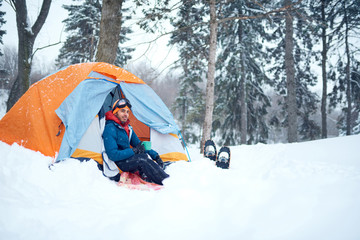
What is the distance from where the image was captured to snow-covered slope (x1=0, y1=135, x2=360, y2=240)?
1512 millimetres

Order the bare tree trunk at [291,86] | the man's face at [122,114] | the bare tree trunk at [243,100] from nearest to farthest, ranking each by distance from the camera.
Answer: the man's face at [122,114] < the bare tree trunk at [291,86] < the bare tree trunk at [243,100]

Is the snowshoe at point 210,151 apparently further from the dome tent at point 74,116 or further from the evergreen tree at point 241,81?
the evergreen tree at point 241,81

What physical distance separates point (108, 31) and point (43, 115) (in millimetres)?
3303

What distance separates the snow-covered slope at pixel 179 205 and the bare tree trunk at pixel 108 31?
3.43m

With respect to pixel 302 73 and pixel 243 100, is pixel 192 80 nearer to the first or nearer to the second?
pixel 243 100

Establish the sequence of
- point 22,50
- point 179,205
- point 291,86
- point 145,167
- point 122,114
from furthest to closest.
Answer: point 291,86
point 22,50
point 122,114
point 145,167
point 179,205

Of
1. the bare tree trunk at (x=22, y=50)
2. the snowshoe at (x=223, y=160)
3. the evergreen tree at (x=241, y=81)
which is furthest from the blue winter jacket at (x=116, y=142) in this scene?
the evergreen tree at (x=241, y=81)

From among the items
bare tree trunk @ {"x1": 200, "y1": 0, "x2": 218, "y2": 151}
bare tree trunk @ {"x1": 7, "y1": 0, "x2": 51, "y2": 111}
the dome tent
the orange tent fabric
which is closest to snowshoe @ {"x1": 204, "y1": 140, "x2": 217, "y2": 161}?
the dome tent

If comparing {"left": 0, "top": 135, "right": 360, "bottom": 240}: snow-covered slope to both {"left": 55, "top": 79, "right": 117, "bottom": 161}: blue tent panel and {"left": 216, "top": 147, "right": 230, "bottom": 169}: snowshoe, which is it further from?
{"left": 216, "top": 147, "right": 230, "bottom": 169}: snowshoe

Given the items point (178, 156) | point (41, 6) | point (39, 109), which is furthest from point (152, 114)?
point (41, 6)

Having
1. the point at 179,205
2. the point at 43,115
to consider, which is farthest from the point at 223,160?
the point at 43,115

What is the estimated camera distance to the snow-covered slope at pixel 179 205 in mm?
1512

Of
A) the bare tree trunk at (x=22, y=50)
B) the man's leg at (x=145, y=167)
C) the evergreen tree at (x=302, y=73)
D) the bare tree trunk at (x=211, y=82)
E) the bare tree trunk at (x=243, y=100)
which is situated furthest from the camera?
the evergreen tree at (x=302, y=73)

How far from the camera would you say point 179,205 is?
1.95 meters
